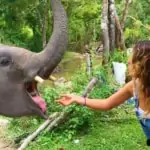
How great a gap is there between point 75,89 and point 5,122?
1278mm

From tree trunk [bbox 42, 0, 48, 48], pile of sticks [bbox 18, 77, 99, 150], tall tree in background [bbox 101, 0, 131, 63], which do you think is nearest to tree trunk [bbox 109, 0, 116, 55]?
tall tree in background [bbox 101, 0, 131, 63]

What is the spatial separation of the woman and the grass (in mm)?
2260

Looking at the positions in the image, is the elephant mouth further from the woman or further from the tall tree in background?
the tall tree in background

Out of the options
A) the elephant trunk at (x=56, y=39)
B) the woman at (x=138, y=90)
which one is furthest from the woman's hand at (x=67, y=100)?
the elephant trunk at (x=56, y=39)

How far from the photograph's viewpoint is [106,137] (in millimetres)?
6301

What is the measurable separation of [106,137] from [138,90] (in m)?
2.88

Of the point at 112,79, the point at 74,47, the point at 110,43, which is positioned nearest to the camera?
the point at 112,79

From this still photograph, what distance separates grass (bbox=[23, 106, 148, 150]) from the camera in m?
5.98

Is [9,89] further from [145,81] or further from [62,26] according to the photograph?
[145,81]

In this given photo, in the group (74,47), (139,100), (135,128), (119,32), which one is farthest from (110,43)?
(74,47)

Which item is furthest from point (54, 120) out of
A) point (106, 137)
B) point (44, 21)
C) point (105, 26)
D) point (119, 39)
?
point (44, 21)

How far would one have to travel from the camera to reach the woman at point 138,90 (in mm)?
3328

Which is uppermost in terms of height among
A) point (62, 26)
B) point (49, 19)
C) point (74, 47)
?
point (62, 26)

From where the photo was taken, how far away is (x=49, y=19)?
17594 millimetres
